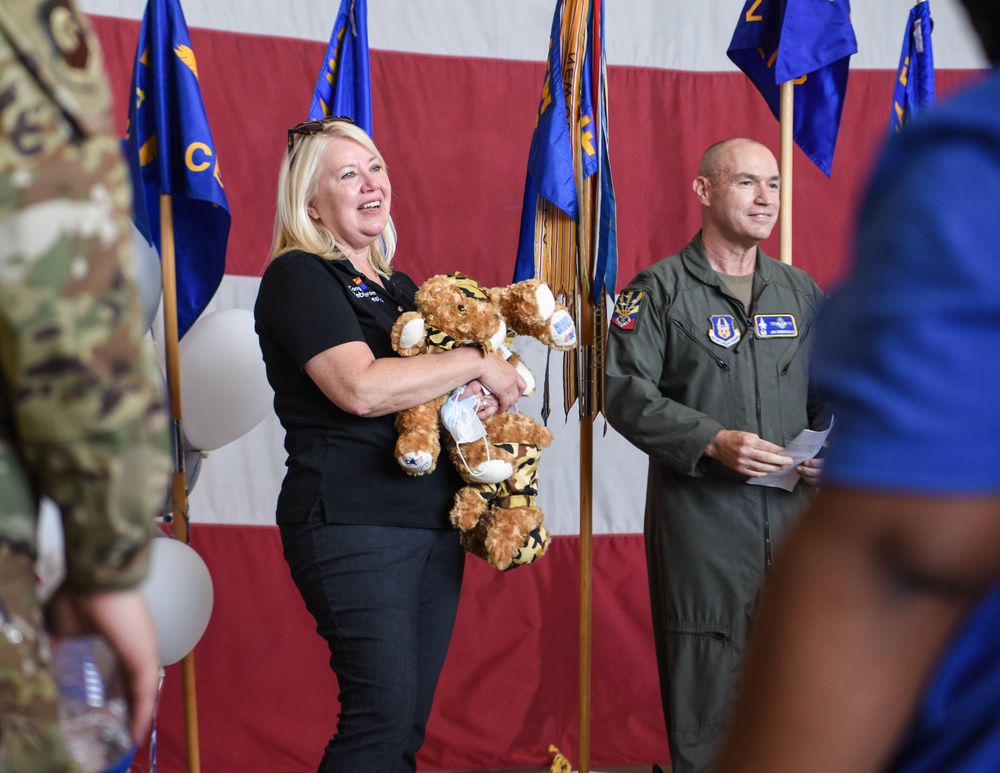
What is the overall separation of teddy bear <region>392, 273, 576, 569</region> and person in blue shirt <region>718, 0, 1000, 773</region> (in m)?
1.46

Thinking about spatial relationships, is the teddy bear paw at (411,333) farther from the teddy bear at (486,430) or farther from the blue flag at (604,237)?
the blue flag at (604,237)

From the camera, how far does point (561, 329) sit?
2.15 metres

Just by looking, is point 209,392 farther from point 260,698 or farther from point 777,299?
point 777,299

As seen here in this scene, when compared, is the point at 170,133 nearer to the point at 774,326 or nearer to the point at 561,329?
the point at 561,329

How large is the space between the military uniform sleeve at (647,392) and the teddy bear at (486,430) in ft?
1.25

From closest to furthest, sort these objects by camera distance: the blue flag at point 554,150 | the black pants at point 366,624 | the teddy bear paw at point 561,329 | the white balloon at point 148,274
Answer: the black pants at point 366,624, the teddy bear paw at point 561,329, the white balloon at point 148,274, the blue flag at point 554,150

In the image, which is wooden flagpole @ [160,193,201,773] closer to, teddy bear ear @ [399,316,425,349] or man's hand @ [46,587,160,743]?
teddy bear ear @ [399,316,425,349]

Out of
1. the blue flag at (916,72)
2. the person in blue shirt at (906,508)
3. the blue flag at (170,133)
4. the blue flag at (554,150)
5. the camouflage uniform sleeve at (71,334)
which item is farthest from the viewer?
the blue flag at (916,72)

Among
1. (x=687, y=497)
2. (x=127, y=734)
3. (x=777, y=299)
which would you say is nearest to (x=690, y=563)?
(x=687, y=497)

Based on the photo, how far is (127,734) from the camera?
0.70 m

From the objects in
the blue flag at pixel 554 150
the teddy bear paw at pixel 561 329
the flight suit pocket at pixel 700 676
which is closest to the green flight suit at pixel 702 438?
the flight suit pocket at pixel 700 676

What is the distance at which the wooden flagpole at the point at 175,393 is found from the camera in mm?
2395

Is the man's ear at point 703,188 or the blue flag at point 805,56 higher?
the blue flag at point 805,56

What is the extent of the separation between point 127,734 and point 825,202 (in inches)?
130
